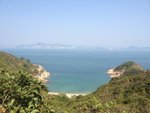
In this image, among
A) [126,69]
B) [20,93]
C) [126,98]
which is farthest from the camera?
[126,69]

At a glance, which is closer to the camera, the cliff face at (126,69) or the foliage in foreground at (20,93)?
the foliage in foreground at (20,93)

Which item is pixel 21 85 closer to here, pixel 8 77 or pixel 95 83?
pixel 8 77

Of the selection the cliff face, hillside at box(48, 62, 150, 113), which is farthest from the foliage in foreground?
the cliff face

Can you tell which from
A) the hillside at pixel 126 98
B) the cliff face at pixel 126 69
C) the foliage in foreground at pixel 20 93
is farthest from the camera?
the cliff face at pixel 126 69

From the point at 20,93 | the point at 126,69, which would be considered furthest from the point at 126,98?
the point at 126,69

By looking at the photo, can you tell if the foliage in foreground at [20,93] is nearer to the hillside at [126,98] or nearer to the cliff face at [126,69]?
the hillside at [126,98]

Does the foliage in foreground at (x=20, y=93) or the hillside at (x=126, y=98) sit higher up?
the foliage in foreground at (x=20, y=93)

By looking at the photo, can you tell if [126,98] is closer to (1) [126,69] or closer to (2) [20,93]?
(2) [20,93]

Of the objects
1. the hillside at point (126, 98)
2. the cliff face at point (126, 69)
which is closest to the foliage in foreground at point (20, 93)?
the hillside at point (126, 98)

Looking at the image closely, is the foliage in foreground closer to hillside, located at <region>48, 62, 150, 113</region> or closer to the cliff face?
hillside, located at <region>48, 62, 150, 113</region>

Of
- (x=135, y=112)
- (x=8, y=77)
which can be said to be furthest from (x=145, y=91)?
(x=8, y=77)

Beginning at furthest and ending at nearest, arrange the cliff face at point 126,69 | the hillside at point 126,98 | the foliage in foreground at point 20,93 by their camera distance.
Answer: the cliff face at point 126,69
the hillside at point 126,98
the foliage in foreground at point 20,93
